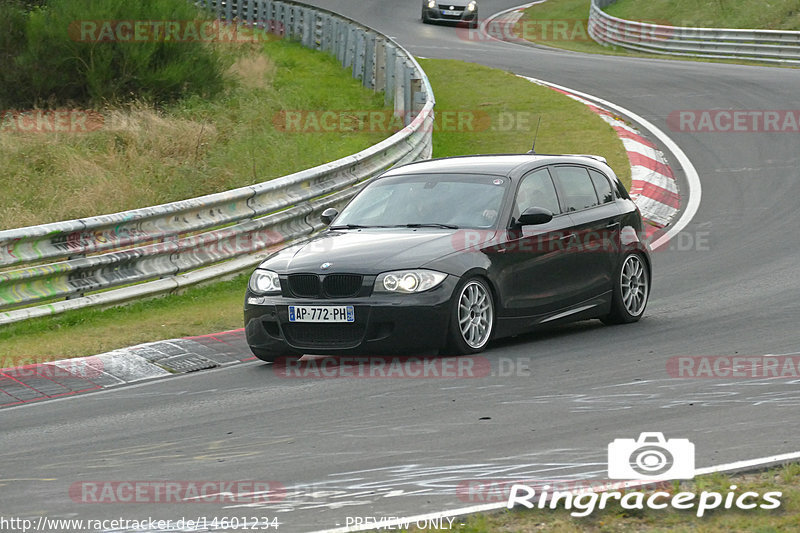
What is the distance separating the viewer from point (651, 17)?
40719 mm

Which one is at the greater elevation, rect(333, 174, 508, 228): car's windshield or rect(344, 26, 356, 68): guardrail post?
rect(333, 174, 508, 228): car's windshield

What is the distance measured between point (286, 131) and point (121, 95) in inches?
130

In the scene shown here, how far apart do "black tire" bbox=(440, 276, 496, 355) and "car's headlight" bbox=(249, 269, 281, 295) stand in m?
1.36

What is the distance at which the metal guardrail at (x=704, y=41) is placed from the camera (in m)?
31.9

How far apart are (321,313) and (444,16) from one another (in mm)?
35474

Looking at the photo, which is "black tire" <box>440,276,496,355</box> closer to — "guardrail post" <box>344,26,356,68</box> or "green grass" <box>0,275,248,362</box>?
"green grass" <box>0,275,248,362</box>

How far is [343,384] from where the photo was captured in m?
8.71

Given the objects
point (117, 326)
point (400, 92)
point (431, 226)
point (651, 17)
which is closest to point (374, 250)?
point (431, 226)

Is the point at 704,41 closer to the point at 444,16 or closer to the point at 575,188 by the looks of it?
the point at 444,16

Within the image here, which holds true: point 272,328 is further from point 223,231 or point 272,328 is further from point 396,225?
point 223,231

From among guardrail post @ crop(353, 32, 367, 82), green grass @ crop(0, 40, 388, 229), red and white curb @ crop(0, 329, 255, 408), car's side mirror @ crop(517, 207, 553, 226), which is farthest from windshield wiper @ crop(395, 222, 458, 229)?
guardrail post @ crop(353, 32, 367, 82)

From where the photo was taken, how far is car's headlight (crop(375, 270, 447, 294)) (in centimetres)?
917

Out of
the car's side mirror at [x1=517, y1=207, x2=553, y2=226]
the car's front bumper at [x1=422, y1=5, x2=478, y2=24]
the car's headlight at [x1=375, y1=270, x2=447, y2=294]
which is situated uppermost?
the car's side mirror at [x1=517, y1=207, x2=553, y2=226]

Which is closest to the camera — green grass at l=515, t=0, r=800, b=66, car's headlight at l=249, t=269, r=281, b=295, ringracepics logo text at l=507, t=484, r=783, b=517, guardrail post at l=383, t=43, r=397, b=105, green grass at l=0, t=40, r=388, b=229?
ringracepics logo text at l=507, t=484, r=783, b=517
